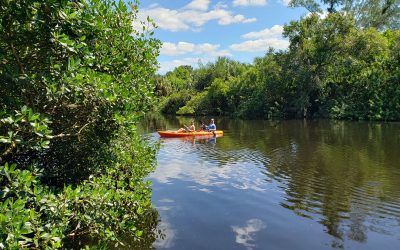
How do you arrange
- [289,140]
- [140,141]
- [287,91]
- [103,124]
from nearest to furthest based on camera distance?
[103,124] < [140,141] < [289,140] < [287,91]

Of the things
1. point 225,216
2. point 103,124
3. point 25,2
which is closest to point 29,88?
point 25,2

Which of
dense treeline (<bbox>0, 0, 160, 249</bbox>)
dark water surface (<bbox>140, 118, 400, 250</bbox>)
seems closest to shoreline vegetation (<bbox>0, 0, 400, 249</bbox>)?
dense treeline (<bbox>0, 0, 160, 249</bbox>)

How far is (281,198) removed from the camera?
473 inches

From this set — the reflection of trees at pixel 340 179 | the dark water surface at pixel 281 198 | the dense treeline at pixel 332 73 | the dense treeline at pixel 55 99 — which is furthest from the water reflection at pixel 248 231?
the dense treeline at pixel 332 73

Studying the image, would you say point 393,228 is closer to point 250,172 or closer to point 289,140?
point 250,172

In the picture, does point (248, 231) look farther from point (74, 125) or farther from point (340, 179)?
point (340, 179)

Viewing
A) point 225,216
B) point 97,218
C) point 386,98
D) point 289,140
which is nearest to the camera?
point 97,218

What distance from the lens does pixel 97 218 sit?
19.4 ft

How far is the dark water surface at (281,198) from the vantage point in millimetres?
8828

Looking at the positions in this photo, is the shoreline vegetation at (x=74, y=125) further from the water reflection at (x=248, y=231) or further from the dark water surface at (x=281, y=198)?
the water reflection at (x=248, y=231)

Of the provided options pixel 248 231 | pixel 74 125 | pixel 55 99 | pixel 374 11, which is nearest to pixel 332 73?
pixel 374 11

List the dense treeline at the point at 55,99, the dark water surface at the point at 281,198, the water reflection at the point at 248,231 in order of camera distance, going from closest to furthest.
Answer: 1. the dense treeline at the point at 55,99
2. the water reflection at the point at 248,231
3. the dark water surface at the point at 281,198

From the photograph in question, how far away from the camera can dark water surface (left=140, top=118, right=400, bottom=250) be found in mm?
8828

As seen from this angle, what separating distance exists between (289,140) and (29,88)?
74.3 ft
